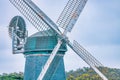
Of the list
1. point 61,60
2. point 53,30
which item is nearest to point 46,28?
point 53,30

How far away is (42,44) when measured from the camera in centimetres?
3328

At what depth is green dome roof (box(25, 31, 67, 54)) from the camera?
33.1 m

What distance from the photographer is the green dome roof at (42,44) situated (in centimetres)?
3312

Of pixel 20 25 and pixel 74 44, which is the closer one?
pixel 74 44

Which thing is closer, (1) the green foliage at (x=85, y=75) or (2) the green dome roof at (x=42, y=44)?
(2) the green dome roof at (x=42, y=44)

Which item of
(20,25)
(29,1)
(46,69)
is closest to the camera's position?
(46,69)

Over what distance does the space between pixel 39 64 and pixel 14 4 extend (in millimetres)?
5112

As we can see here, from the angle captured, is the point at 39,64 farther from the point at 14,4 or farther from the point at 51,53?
the point at 14,4

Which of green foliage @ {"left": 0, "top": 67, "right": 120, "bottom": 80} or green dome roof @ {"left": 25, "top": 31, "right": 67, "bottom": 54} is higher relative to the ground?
green dome roof @ {"left": 25, "top": 31, "right": 67, "bottom": 54}

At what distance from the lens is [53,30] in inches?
1318

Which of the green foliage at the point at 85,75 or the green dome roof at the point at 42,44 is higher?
the green dome roof at the point at 42,44

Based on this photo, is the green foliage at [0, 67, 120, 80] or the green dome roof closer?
the green dome roof

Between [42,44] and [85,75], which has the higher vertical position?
[42,44]

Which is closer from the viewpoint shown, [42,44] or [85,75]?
[42,44]
